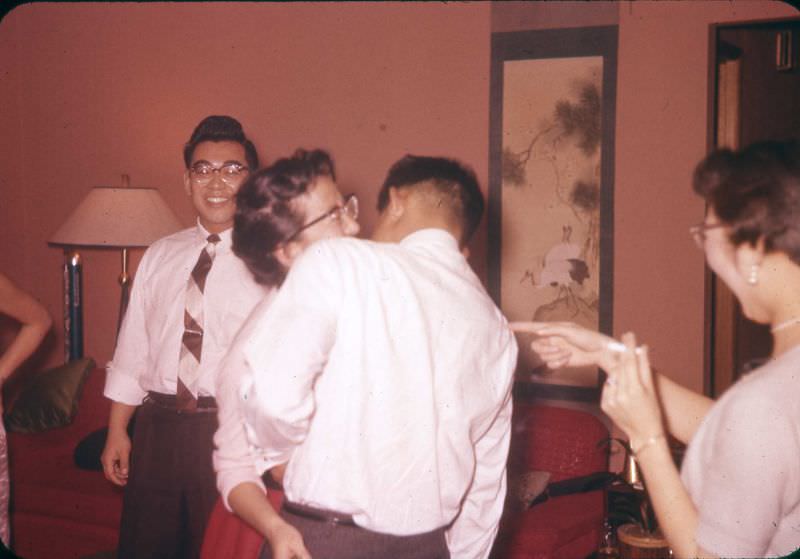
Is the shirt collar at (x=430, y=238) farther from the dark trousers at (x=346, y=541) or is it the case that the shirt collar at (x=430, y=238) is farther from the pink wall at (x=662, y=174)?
the pink wall at (x=662, y=174)

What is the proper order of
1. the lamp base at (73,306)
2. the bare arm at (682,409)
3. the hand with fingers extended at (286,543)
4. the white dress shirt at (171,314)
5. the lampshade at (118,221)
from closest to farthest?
1. the hand with fingers extended at (286,543)
2. the bare arm at (682,409)
3. the white dress shirt at (171,314)
4. the lampshade at (118,221)
5. the lamp base at (73,306)

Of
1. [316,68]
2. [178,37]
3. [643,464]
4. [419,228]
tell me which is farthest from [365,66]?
[643,464]

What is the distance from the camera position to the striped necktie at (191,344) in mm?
2582

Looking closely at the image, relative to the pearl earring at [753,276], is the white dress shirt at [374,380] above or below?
below

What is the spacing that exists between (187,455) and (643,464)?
1511 millimetres

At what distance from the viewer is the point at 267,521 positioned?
154 cm

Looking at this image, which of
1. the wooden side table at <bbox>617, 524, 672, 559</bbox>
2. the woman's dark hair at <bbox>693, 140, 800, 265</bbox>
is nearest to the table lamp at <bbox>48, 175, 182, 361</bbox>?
the wooden side table at <bbox>617, 524, 672, 559</bbox>

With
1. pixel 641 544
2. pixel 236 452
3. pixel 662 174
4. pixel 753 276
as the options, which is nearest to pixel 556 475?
pixel 641 544

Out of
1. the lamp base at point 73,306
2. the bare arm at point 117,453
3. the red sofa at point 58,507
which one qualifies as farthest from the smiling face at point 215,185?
the lamp base at point 73,306

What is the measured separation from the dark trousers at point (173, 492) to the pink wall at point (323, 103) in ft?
6.48

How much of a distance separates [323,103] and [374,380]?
312cm

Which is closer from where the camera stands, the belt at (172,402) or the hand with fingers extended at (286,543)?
the hand with fingers extended at (286,543)

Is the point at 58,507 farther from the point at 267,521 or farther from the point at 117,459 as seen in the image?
the point at 267,521

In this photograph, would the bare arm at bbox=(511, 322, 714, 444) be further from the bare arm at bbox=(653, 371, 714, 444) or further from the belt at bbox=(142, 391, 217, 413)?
the belt at bbox=(142, 391, 217, 413)
